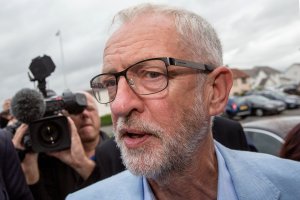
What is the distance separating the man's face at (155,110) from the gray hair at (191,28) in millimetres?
49

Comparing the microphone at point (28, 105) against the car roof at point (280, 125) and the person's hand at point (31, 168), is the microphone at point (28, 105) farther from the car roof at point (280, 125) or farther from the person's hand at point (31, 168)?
the car roof at point (280, 125)

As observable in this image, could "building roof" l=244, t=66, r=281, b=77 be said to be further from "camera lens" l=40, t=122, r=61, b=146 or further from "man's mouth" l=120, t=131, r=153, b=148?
"man's mouth" l=120, t=131, r=153, b=148

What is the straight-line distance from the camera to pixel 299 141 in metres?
2.35

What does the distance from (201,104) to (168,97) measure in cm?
23

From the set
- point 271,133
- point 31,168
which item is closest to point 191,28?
point 31,168

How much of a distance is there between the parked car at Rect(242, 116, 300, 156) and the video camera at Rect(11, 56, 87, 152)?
2.23 meters

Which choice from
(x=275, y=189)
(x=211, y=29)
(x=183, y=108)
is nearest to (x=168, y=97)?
(x=183, y=108)

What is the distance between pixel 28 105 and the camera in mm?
2363

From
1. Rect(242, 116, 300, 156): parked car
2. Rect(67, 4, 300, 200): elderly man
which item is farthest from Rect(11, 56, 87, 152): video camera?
Rect(242, 116, 300, 156): parked car

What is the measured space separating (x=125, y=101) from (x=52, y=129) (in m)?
1.24

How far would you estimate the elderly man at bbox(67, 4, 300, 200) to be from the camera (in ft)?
5.10

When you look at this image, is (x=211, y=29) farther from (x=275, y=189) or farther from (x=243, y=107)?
(x=243, y=107)

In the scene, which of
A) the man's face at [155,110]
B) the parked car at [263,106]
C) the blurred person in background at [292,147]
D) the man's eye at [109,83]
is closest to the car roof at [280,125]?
the blurred person in background at [292,147]

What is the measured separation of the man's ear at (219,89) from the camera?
71.3 inches
